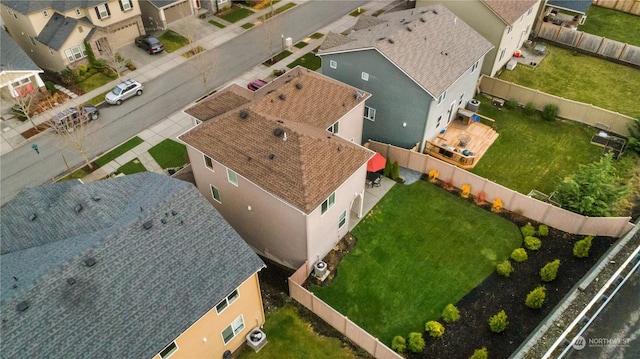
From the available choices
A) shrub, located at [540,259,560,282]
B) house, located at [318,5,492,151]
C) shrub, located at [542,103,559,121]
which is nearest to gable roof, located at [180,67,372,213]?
house, located at [318,5,492,151]

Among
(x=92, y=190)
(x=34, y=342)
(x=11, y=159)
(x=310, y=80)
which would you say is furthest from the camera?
(x=11, y=159)

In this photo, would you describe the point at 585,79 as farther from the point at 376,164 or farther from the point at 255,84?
the point at 255,84

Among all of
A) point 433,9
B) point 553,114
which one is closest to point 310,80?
point 433,9

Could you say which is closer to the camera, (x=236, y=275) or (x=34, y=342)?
(x=34, y=342)

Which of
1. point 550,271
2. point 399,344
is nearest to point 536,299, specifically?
point 550,271

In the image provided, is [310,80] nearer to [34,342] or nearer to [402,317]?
[402,317]

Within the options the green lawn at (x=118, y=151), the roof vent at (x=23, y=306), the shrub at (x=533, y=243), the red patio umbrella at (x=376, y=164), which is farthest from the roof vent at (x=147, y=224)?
Answer: the shrub at (x=533, y=243)
